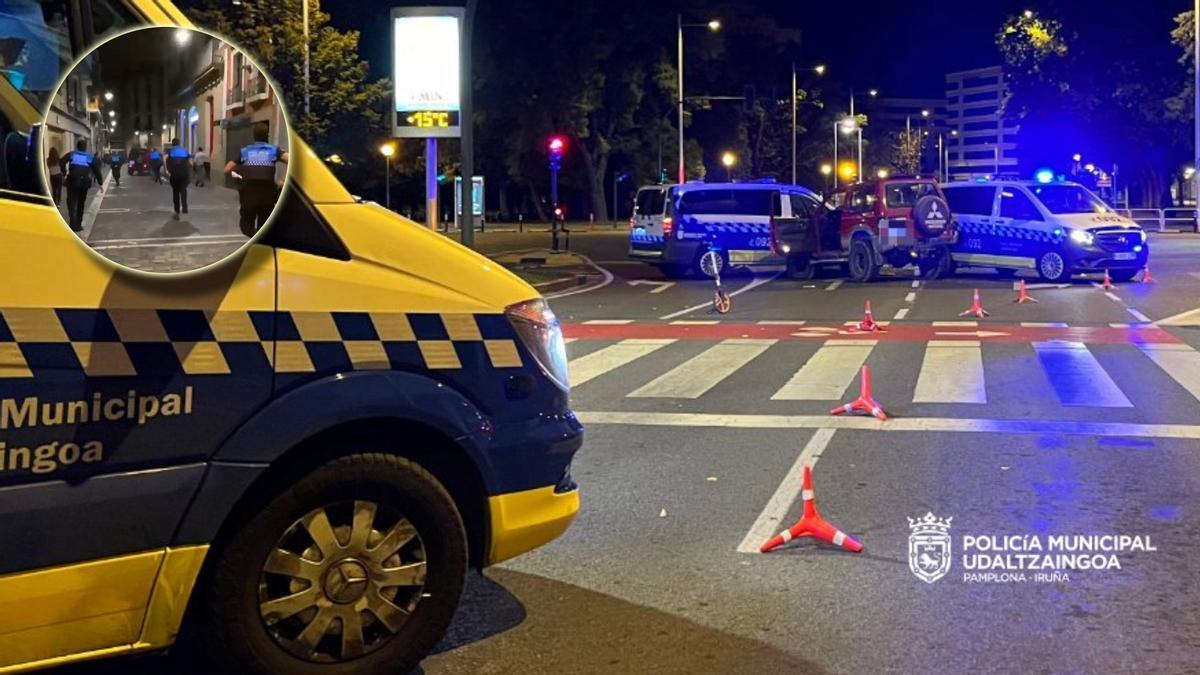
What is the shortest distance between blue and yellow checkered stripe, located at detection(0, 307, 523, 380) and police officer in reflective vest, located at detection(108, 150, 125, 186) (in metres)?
0.37

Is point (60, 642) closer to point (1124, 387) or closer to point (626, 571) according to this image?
point (626, 571)

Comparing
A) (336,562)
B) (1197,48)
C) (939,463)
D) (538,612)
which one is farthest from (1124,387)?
(1197,48)

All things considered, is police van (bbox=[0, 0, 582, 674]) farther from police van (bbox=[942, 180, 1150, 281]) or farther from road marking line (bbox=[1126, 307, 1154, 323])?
police van (bbox=[942, 180, 1150, 281])

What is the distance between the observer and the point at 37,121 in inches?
126

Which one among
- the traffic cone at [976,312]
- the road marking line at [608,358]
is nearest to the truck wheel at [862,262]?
the traffic cone at [976,312]

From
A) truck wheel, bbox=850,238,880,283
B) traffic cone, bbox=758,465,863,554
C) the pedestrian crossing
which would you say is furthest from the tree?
traffic cone, bbox=758,465,863,554

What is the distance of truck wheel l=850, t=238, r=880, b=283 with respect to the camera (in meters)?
24.2

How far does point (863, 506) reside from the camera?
21.7ft

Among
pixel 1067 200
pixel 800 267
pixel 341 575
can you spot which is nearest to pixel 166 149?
pixel 341 575

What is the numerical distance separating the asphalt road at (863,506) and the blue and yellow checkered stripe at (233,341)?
121cm

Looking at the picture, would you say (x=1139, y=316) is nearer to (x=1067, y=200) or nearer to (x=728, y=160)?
(x=1067, y=200)

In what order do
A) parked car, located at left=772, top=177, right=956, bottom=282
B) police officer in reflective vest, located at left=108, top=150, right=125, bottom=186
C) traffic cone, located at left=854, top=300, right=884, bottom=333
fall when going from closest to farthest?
police officer in reflective vest, located at left=108, top=150, right=125, bottom=186 < traffic cone, located at left=854, top=300, right=884, bottom=333 < parked car, located at left=772, top=177, right=956, bottom=282

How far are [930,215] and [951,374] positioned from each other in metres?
12.8

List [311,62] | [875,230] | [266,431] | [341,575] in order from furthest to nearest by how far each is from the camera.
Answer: [311,62], [875,230], [341,575], [266,431]
